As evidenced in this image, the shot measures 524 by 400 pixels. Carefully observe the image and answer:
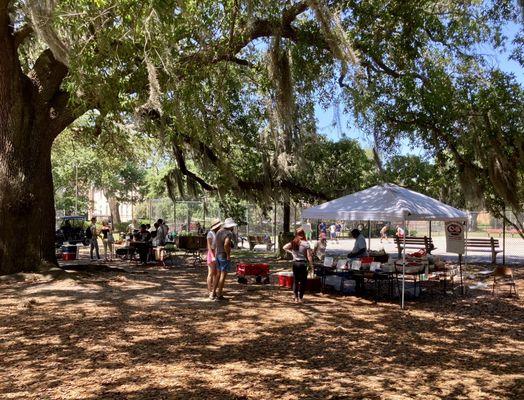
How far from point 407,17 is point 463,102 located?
2.43 m

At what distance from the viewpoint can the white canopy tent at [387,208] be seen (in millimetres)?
8930

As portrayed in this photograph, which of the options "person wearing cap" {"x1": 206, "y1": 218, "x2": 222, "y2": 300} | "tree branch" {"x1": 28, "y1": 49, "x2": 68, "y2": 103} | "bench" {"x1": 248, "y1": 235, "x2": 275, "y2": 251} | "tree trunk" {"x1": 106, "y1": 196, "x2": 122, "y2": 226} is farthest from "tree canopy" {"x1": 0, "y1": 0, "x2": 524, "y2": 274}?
"tree trunk" {"x1": 106, "y1": 196, "x2": 122, "y2": 226}

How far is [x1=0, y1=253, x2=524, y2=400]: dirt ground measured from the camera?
4633 millimetres

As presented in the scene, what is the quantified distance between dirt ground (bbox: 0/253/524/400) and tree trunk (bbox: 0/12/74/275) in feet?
4.87

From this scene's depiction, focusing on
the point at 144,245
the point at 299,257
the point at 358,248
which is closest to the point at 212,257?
the point at 299,257

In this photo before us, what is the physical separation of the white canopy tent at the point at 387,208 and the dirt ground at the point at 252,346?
1530 millimetres

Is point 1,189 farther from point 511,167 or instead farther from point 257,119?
point 511,167

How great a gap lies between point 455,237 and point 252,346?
6.29 meters

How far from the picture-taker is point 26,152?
11.2 meters

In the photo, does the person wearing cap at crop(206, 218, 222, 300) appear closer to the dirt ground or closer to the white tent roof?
the dirt ground

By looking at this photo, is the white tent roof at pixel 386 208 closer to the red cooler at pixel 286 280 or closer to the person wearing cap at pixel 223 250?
the red cooler at pixel 286 280

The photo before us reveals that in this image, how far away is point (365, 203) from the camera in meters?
9.74

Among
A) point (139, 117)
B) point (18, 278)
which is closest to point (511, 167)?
point (139, 117)

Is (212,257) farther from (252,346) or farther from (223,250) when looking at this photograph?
(252,346)
